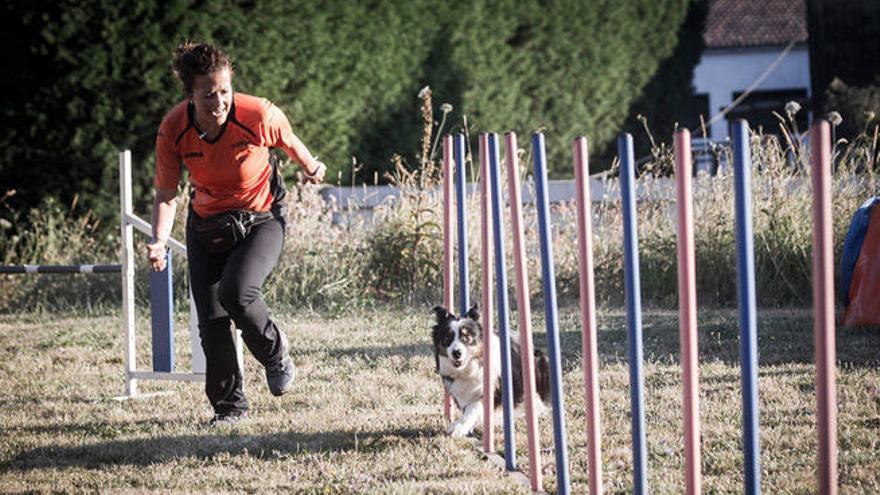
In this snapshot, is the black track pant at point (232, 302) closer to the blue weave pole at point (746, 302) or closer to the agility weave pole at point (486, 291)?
the agility weave pole at point (486, 291)

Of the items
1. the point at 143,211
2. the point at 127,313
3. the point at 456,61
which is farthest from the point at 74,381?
the point at 456,61

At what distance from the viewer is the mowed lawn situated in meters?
4.43

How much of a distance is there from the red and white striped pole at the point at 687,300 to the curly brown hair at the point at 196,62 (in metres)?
2.38

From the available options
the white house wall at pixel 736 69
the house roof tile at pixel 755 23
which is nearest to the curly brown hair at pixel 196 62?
the white house wall at pixel 736 69

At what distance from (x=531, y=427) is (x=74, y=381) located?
357cm

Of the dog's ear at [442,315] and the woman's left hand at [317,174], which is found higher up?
the woman's left hand at [317,174]

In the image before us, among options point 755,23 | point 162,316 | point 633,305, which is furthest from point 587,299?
point 755,23

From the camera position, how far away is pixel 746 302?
2875 millimetres

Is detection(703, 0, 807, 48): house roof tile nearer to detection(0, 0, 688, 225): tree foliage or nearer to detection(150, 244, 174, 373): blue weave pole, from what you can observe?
detection(0, 0, 688, 225): tree foliage

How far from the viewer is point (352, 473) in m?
4.48

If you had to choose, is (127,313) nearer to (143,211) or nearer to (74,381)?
(74,381)

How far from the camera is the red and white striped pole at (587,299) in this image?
3486mm

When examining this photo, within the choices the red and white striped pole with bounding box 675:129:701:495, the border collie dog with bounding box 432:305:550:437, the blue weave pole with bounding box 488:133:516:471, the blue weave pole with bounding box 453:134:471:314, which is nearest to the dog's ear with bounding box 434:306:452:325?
the border collie dog with bounding box 432:305:550:437

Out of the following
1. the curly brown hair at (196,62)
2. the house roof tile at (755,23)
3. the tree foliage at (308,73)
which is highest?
the house roof tile at (755,23)
